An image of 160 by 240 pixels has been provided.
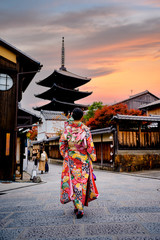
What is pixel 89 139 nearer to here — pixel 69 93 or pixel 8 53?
pixel 8 53

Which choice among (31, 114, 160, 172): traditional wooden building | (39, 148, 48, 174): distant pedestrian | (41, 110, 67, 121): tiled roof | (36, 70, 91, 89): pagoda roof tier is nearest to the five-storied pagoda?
(36, 70, 91, 89): pagoda roof tier

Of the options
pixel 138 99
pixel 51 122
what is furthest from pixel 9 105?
pixel 138 99

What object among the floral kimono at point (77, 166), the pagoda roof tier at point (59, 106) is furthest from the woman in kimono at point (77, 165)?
the pagoda roof tier at point (59, 106)

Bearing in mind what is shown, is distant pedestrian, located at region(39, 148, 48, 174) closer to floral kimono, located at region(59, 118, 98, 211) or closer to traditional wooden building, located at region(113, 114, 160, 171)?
traditional wooden building, located at region(113, 114, 160, 171)

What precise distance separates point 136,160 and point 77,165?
10133 mm

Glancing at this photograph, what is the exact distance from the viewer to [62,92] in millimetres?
36156

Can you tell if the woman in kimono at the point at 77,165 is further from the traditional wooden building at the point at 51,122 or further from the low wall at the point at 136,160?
the traditional wooden building at the point at 51,122

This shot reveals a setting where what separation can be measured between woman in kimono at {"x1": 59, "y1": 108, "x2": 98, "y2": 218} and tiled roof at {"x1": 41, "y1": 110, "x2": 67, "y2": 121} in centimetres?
3331

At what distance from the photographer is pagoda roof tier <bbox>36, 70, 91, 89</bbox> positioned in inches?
1383

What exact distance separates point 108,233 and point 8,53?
942 centimetres

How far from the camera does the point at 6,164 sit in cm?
910

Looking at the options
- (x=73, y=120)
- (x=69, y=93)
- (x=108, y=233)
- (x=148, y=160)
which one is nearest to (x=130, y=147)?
(x=148, y=160)

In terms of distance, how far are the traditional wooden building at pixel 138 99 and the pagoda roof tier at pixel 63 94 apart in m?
7.65

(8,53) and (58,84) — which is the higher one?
(58,84)
